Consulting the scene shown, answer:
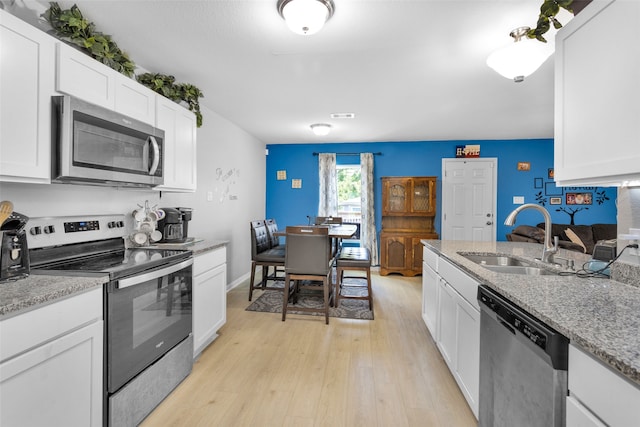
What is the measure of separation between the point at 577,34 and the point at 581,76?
19cm

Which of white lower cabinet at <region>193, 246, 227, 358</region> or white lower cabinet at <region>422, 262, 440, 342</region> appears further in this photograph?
white lower cabinet at <region>422, 262, 440, 342</region>

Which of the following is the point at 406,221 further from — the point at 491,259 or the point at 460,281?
the point at 460,281

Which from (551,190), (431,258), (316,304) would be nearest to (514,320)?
(431,258)

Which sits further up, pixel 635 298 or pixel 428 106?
pixel 428 106

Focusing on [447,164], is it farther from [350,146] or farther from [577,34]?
[577,34]

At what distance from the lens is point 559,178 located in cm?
139

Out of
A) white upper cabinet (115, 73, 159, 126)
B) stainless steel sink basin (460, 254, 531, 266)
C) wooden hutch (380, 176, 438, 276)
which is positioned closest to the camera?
white upper cabinet (115, 73, 159, 126)

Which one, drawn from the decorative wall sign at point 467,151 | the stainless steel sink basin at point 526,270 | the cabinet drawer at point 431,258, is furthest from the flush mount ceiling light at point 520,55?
Result: the decorative wall sign at point 467,151

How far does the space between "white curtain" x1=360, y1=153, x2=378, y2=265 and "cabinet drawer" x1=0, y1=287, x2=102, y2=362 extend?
4.50m

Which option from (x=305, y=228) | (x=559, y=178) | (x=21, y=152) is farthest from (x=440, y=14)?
(x=21, y=152)

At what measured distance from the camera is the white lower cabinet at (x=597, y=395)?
25.2 inches

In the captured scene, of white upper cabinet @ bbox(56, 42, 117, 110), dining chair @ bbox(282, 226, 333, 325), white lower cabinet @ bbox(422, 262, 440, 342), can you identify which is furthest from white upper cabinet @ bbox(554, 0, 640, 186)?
white upper cabinet @ bbox(56, 42, 117, 110)

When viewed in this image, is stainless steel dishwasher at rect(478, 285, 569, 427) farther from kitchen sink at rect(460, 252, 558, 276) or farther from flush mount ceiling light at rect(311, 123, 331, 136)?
flush mount ceiling light at rect(311, 123, 331, 136)

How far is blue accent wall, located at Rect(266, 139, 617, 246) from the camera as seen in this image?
16.8 feet
